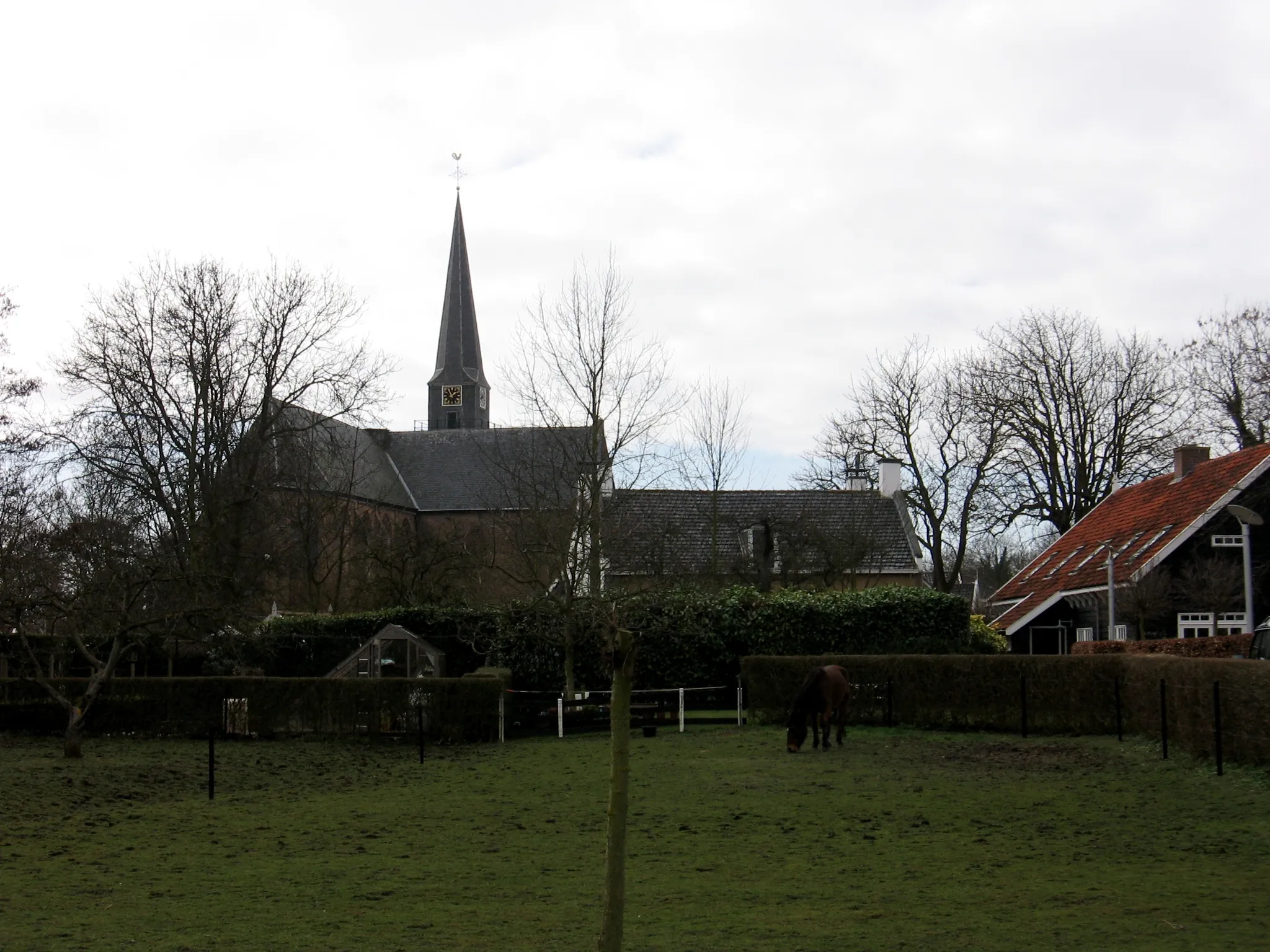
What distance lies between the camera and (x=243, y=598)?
109ft

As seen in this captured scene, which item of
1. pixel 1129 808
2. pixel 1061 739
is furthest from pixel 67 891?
pixel 1061 739

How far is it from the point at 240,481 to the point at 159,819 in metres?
25.1

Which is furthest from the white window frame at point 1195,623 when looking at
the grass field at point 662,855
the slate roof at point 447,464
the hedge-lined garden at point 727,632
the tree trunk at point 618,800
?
the slate roof at point 447,464

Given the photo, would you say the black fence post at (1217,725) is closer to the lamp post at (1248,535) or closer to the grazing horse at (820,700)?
the grazing horse at (820,700)

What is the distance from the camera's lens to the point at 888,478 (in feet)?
168

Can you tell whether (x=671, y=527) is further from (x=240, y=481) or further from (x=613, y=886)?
(x=613, y=886)

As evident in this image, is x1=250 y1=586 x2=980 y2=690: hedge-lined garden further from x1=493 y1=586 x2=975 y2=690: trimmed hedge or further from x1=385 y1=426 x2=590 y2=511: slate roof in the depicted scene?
x1=385 y1=426 x2=590 y2=511: slate roof

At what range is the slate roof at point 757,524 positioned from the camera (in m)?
34.9

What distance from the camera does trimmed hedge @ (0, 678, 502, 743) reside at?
22656 millimetres

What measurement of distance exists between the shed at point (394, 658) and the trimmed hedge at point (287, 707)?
4.61m

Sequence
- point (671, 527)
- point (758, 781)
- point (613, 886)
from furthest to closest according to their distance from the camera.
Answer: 1. point (671, 527)
2. point (758, 781)
3. point (613, 886)

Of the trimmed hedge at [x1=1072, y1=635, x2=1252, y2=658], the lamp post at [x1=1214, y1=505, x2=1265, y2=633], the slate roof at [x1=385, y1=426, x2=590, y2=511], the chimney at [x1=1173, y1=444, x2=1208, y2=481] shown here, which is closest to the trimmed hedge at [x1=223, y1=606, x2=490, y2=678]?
the trimmed hedge at [x1=1072, y1=635, x2=1252, y2=658]

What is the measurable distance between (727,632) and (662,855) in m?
17.9

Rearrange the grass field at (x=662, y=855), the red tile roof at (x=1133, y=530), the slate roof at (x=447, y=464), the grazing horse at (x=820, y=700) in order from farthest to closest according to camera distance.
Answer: the slate roof at (x=447, y=464)
the red tile roof at (x=1133, y=530)
the grazing horse at (x=820, y=700)
the grass field at (x=662, y=855)
